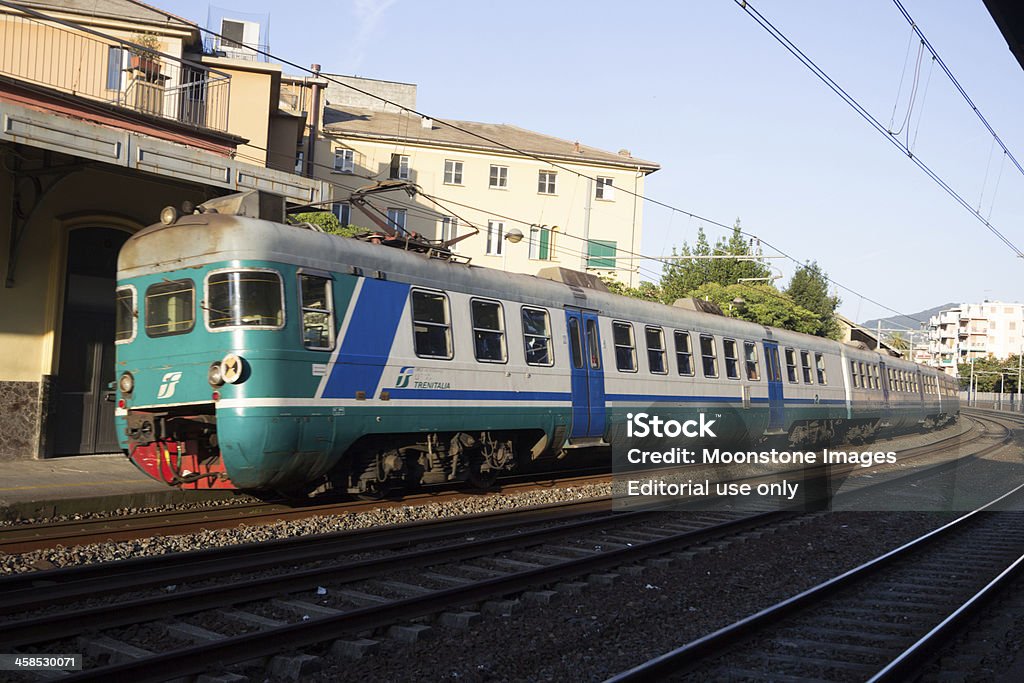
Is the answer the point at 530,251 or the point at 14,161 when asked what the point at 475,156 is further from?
the point at 14,161

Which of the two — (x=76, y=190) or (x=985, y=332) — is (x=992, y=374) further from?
(x=76, y=190)

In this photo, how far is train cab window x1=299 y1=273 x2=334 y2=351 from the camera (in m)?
10.2

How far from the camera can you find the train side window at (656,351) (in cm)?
1598

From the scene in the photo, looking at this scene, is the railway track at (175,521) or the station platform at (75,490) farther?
the station platform at (75,490)

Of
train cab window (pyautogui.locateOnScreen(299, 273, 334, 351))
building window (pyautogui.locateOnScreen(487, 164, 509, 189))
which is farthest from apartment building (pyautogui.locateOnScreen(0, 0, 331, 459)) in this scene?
building window (pyautogui.locateOnScreen(487, 164, 509, 189))

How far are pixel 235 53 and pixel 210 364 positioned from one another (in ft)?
90.8

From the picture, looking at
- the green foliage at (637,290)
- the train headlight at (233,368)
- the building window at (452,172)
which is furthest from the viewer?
the building window at (452,172)

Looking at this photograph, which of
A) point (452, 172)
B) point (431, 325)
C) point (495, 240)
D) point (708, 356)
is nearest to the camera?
point (431, 325)

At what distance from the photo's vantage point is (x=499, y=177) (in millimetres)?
39188

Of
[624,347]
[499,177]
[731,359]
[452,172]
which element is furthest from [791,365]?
[452,172]

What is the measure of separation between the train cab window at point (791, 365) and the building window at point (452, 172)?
67.4 feet

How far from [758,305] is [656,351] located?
30149 millimetres

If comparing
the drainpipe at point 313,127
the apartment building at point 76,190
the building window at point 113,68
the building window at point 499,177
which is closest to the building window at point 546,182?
the building window at point 499,177

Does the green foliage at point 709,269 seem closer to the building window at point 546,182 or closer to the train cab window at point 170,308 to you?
the building window at point 546,182
